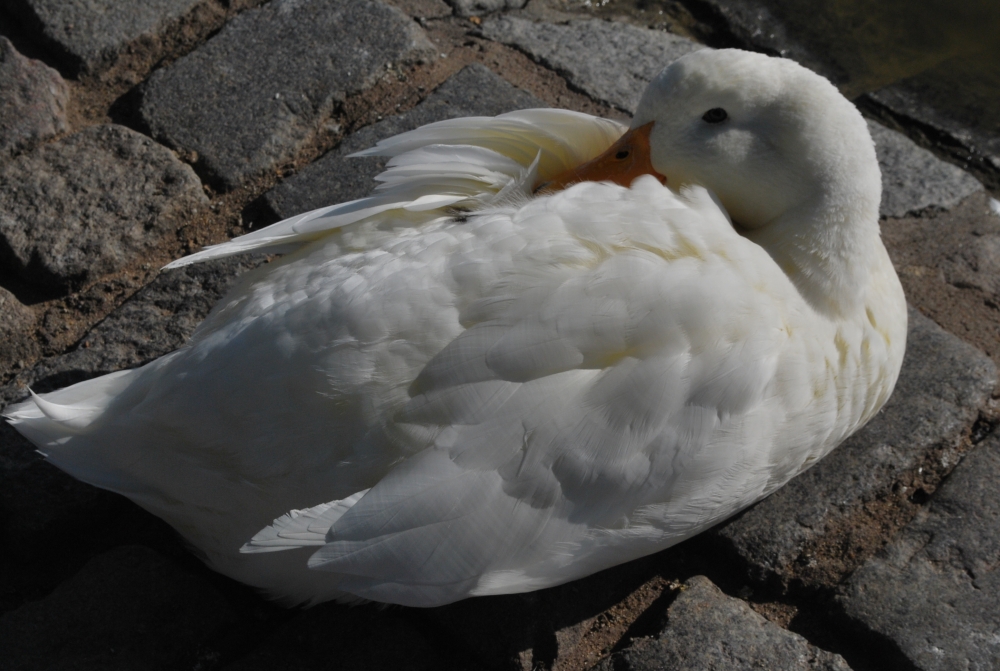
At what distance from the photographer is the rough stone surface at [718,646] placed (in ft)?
6.04

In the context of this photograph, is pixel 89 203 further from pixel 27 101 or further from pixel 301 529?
pixel 301 529

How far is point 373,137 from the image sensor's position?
276 cm

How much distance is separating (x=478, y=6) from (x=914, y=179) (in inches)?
61.0

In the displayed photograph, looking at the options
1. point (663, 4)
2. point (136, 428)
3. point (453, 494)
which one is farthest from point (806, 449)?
point (663, 4)

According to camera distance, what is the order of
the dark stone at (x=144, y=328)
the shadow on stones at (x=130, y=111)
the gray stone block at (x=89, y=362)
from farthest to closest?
the shadow on stones at (x=130, y=111) < the dark stone at (x=144, y=328) < the gray stone block at (x=89, y=362)

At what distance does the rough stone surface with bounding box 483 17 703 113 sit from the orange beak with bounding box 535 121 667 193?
1088 millimetres

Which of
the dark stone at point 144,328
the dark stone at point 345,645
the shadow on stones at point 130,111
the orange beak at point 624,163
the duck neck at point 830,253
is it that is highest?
the shadow on stones at point 130,111

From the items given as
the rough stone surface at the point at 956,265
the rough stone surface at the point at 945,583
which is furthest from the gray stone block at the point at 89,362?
the rough stone surface at the point at 956,265

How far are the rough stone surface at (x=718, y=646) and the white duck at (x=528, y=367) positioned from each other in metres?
0.20

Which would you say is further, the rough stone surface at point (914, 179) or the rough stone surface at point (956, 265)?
the rough stone surface at point (914, 179)

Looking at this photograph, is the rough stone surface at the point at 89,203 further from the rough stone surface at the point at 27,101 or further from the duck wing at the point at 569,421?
the duck wing at the point at 569,421

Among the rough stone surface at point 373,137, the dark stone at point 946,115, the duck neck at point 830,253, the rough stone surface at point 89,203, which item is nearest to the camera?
the duck neck at point 830,253

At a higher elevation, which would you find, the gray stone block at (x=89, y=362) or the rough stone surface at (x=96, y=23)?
the rough stone surface at (x=96, y=23)

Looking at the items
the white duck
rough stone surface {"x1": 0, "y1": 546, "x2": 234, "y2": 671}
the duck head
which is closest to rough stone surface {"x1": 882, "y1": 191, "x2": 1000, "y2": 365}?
the white duck
